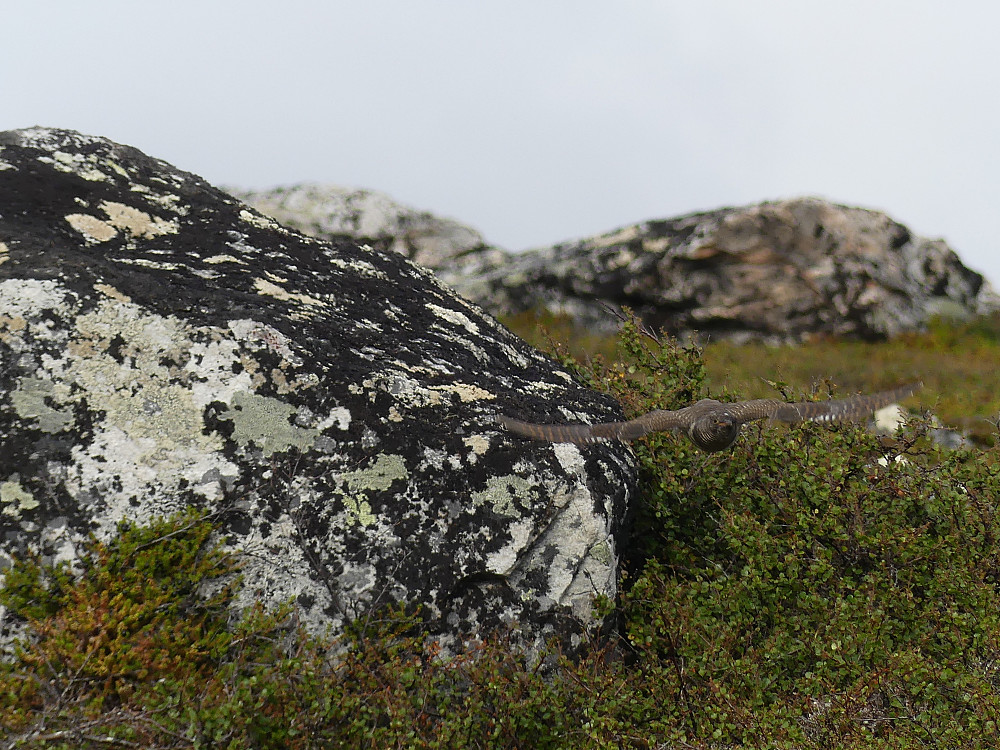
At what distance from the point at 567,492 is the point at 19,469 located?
248 cm

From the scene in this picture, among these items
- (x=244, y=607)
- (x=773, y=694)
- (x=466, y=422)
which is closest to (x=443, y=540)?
(x=466, y=422)

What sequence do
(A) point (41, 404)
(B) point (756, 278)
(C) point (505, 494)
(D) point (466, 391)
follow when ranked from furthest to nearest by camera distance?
(B) point (756, 278)
(D) point (466, 391)
(C) point (505, 494)
(A) point (41, 404)

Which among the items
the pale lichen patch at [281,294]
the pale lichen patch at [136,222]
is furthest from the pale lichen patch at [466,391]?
the pale lichen patch at [136,222]

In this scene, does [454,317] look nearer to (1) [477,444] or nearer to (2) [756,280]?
(1) [477,444]

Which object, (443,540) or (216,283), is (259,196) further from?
(443,540)

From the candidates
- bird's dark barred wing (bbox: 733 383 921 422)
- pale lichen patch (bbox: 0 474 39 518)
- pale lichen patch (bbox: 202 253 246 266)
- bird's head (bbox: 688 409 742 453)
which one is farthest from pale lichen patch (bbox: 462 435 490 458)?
pale lichen patch (bbox: 0 474 39 518)

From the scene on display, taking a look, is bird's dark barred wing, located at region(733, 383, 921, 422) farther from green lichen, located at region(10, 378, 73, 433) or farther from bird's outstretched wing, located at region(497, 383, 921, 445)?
green lichen, located at region(10, 378, 73, 433)

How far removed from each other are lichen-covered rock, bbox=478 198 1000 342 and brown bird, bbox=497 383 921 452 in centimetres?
1119

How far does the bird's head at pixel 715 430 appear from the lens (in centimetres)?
438

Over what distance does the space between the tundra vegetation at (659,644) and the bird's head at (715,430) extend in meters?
0.26

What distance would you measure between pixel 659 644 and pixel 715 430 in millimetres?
1190

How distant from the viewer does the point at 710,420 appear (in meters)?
4.38

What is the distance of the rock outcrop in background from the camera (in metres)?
16.0

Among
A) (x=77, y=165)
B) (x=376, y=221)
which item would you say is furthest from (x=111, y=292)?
(x=376, y=221)
